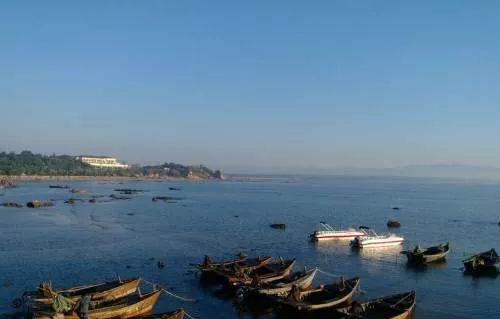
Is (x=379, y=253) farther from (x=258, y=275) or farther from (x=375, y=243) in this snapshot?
(x=258, y=275)

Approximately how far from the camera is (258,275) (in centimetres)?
4375

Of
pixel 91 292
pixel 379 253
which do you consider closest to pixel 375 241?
pixel 379 253

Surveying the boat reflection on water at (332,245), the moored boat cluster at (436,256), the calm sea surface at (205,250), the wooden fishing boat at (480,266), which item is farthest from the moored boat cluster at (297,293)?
the boat reflection on water at (332,245)

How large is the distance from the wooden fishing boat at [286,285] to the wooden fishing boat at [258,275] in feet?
3.02

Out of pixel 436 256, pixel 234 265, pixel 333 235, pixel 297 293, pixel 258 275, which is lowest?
pixel 258 275

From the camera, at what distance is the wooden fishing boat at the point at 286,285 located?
37312 millimetres

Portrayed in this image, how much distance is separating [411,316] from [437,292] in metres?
9.23

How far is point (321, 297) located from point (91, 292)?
16.7 metres

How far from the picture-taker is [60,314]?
2938 centimetres

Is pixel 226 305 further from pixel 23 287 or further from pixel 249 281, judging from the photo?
pixel 23 287

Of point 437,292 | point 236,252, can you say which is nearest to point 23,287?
point 236,252

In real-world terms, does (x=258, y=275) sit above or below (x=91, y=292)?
above

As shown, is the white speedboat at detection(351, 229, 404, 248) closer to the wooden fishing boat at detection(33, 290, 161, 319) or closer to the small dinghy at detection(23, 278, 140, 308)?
the small dinghy at detection(23, 278, 140, 308)

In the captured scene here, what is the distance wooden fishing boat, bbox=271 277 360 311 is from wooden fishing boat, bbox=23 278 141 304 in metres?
10.9
